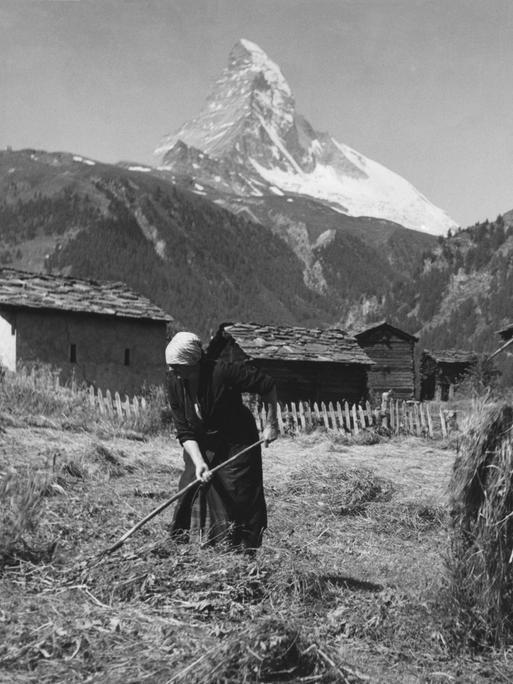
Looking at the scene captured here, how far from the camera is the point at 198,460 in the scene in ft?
19.1

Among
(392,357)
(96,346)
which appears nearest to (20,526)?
(96,346)

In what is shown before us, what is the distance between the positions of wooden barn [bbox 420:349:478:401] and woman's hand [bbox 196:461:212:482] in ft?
172

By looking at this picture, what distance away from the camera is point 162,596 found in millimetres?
4883

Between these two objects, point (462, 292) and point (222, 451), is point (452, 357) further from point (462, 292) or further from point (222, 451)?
point (462, 292)

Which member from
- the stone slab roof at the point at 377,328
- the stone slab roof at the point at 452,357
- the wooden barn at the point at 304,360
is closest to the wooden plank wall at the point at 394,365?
the stone slab roof at the point at 377,328

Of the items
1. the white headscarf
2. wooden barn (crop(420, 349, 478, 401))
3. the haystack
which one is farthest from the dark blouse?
wooden barn (crop(420, 349, 478, 401))

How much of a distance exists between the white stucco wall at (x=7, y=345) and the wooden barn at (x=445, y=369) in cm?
3800

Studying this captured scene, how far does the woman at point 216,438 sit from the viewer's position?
19.4 feet

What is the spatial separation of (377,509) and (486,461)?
4.58 metres

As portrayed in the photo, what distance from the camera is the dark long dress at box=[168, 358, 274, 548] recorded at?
590 centimetres

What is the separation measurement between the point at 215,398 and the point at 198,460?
1.56 feet

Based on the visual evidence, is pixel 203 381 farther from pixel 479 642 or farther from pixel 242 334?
pixel 242 334

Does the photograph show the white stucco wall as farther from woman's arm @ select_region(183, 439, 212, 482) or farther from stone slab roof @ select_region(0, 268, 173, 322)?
woman's arm @ select_region(183, 439, 212, 482)

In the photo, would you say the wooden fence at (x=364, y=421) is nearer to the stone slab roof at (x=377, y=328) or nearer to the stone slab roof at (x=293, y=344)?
the stone slab roof at (x=293, y=344)
